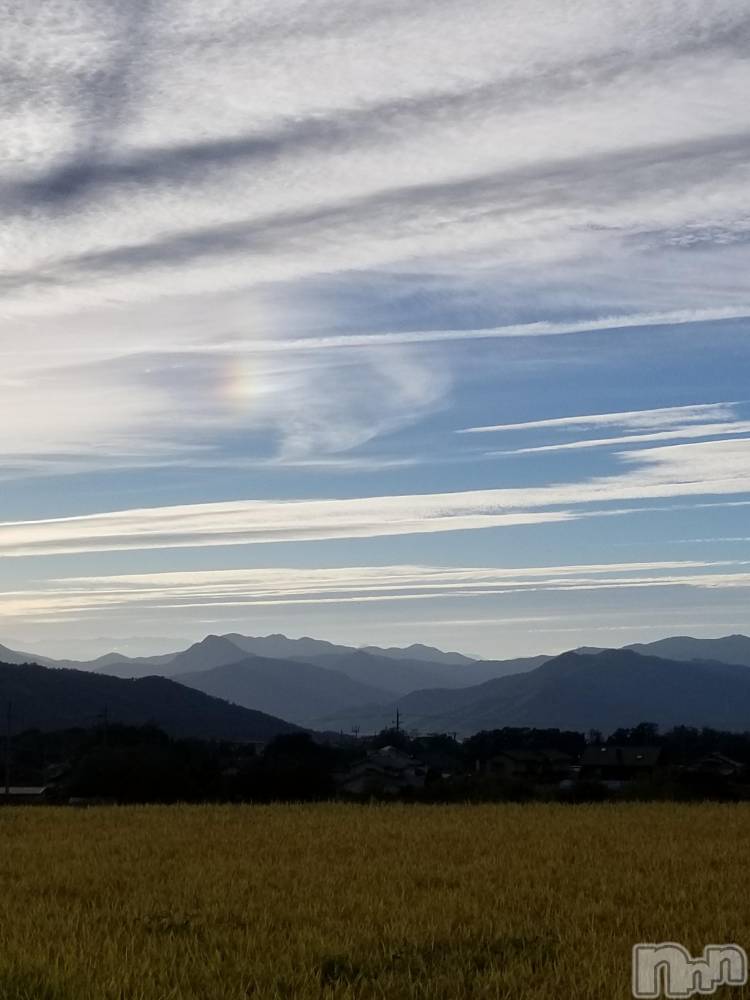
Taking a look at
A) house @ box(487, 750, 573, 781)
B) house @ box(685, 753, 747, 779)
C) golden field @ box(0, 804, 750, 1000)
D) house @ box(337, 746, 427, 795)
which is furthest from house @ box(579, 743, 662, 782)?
golden field @ box(0, 804, 750, 1000)

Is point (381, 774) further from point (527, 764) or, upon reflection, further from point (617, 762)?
point (617, 762)

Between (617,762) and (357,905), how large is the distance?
136m

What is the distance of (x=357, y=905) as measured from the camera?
17.0 meters

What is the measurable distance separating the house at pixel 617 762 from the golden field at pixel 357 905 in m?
108

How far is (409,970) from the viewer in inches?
494

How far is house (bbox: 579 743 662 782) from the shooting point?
5413 inches

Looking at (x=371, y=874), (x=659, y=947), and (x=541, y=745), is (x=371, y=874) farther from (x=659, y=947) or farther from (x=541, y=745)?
(x=541, y=745)

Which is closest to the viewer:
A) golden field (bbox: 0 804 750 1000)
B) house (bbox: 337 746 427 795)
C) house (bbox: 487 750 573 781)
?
golden field (bbox: 0 804 750 1000)

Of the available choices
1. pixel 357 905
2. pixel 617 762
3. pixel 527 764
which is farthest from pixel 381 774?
pixel 357 905

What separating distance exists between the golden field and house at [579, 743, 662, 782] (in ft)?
354

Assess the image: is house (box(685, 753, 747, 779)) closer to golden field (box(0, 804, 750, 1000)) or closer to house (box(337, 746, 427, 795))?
house (box(337, 746, 427, 795))

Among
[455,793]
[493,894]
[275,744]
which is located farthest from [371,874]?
[275,744]

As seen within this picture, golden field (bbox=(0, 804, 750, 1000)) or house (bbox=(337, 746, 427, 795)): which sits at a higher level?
golden field (bbox=(0, 804, 750, 1000))

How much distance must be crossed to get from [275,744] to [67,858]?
381 ft
